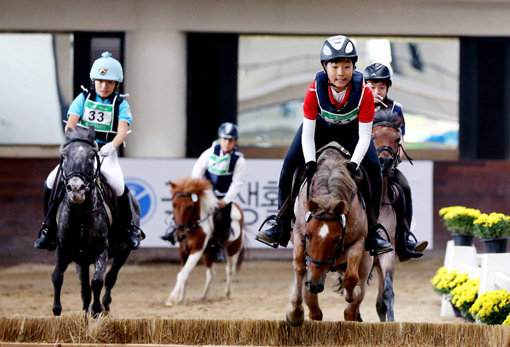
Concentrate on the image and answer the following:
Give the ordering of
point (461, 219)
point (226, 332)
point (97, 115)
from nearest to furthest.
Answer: point (226, 332) → point (97, 115) → point (461, 219)

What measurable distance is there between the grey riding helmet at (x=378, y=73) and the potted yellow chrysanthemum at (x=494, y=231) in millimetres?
1632

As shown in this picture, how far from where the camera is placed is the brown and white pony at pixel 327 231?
6328 mm

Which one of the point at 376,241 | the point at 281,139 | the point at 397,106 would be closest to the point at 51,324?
the point at 376,241

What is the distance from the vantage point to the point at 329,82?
690cm

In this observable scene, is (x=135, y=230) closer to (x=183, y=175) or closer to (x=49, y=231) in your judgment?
(x=49, y=231)

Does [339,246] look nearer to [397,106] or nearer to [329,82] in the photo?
[329,82]

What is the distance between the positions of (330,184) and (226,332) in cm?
121

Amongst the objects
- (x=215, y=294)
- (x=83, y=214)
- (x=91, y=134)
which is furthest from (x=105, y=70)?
(x=215, y=294)

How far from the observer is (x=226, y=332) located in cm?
623

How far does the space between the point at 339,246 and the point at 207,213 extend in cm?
601

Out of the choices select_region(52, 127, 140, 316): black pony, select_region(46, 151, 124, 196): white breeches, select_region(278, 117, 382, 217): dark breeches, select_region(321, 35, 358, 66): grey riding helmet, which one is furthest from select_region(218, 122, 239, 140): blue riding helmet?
select_region(321, 35, 358, 66): grey riding helmet

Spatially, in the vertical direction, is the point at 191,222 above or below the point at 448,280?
above

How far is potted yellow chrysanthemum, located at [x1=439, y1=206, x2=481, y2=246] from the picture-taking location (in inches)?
431

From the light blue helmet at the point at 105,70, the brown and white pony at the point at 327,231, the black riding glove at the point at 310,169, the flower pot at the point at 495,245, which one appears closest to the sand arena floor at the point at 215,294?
the flower pot at the point at 495,245
